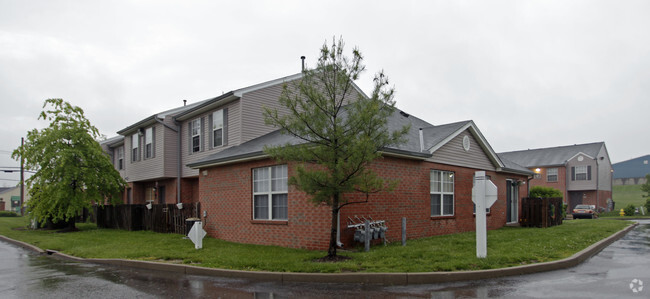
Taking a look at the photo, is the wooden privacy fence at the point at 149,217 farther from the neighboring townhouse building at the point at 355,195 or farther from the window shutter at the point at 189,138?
the window shutter at the point at 189,138

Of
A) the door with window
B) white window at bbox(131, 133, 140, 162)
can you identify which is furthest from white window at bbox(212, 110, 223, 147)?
the door with window

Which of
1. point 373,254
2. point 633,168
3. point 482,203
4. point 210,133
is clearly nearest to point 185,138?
point 210,133

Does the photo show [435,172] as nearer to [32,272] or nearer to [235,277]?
[235,277]

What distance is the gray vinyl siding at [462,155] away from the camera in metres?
15.4

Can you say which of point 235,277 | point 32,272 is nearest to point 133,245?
point 32,272

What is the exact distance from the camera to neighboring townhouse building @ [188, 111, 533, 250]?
12359 mm

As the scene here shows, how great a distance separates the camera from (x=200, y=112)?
20.0 metres

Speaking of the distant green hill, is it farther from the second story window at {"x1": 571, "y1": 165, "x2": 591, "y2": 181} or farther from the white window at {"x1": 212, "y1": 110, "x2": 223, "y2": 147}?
the white window at {"x1": 212, "y1": 110, "x2": 223, "y2": 147}

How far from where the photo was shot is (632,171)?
71.2 m

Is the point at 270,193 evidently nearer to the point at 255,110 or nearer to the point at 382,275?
the point at 255,110

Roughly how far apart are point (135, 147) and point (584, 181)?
41551 mm

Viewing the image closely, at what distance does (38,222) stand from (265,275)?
21003 mm

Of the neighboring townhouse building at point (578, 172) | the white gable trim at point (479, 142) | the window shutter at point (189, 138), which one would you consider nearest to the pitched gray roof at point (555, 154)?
the neighboring townhouse building at point (578, 172)

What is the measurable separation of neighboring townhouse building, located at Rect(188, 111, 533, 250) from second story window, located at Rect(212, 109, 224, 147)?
5.06ft
